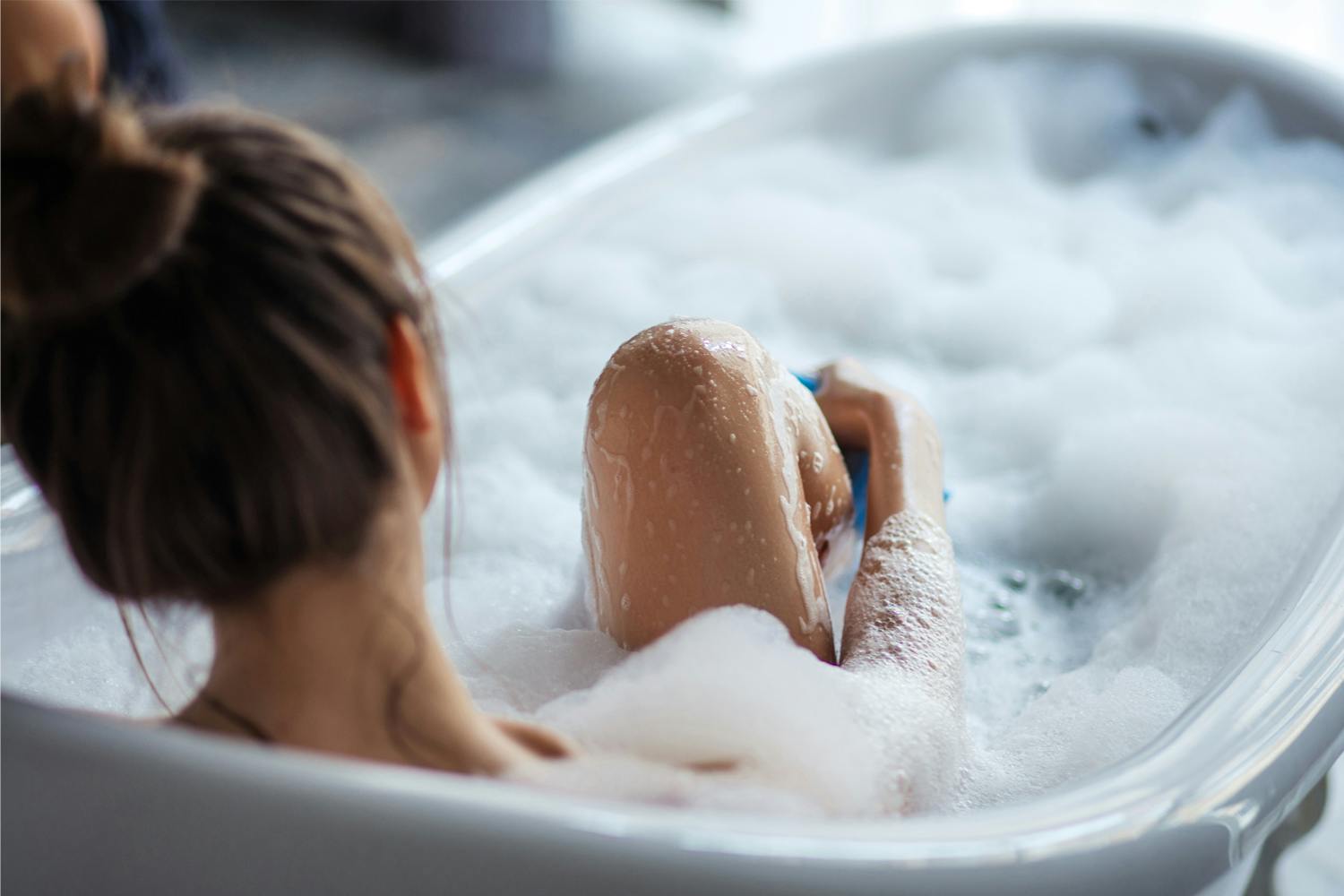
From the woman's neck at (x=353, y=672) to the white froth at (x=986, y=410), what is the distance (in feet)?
0.29

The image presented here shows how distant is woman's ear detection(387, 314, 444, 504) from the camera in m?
0.64

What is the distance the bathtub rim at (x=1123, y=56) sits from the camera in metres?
0.73

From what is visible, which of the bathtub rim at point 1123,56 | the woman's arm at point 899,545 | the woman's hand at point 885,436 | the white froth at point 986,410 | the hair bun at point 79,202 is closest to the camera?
the hair bun at point 79,202

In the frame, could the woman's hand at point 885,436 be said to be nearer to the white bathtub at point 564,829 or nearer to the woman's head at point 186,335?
the white bathtub at point 564,829

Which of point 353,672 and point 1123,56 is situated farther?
point 1123,56

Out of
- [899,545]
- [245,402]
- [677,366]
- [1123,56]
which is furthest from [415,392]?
[1123,56]

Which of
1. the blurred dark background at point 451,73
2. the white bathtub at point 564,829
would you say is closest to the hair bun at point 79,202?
the white bathtub at point 564,829

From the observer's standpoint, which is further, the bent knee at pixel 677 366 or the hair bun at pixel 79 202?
the bent knee at pixel 677 366

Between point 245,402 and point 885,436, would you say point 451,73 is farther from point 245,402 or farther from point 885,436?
point 245,402

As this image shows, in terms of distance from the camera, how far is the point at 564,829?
24.6 inches

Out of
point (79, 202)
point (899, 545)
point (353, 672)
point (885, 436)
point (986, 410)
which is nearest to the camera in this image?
point (79, 202)

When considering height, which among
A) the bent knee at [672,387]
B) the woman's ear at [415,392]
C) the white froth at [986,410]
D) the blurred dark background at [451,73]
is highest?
the woman's ear at [415,392]

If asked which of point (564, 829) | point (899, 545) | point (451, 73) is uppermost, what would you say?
point (564, 829)

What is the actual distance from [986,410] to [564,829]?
1119mm
